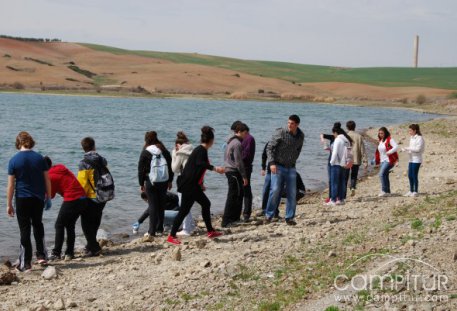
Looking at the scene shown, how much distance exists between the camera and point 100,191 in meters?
10.2

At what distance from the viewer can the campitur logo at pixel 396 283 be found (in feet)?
22.0

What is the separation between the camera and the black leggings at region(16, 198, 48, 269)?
9320 millimetres

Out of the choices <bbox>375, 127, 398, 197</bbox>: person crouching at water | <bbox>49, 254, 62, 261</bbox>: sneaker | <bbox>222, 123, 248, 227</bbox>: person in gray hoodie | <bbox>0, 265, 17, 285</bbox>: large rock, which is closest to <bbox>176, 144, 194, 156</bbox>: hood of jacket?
<bbox>222, 123, 248, 227</bbox>: person in gray hoodie

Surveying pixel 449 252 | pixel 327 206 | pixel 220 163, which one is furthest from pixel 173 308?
pixel 220 163

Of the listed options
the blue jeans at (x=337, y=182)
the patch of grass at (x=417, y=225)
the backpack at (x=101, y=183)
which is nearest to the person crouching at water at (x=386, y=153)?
the blue jeans at (x=337, y=182)

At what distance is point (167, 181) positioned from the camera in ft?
37.6

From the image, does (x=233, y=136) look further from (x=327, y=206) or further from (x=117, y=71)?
(x=117, y=71)

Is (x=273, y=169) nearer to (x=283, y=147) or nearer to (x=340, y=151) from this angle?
(x=283, y=147)

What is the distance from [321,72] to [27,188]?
170610 millimetres

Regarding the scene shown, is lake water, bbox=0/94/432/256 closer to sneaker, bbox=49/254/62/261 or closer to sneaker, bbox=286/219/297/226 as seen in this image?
sneaker, bbox=49/254/62/261

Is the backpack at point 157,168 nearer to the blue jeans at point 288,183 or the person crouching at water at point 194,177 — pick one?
the person crouching at water at point 194,177

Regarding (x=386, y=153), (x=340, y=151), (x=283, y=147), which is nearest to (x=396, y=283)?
(x=283, y=147)

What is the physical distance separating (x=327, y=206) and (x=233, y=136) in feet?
9.24

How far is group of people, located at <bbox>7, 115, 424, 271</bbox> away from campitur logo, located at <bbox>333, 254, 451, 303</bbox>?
354 cm
